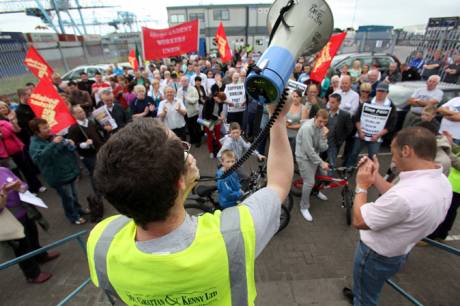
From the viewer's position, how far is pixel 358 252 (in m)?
2.38

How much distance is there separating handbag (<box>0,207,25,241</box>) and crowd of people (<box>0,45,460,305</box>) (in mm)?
227

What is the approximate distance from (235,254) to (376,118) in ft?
17.0

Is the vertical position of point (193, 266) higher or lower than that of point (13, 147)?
higher

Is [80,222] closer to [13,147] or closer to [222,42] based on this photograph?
[13,147]

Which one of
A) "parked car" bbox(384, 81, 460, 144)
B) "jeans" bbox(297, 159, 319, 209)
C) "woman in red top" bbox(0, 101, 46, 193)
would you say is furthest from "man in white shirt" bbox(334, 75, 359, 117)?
"woman in red top" bbox(0, 101, 46, 193)

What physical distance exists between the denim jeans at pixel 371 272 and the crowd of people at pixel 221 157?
0.06 feet

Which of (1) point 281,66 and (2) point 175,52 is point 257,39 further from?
(1) point 281,66

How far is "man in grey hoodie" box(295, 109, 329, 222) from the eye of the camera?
399 cm

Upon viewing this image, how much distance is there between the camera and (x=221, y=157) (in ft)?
13.1

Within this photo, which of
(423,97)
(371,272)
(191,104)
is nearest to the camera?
(371,272)

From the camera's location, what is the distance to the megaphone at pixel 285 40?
39.8 inches

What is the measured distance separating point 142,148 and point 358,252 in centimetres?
241

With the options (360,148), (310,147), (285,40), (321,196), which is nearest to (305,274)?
(310,147)

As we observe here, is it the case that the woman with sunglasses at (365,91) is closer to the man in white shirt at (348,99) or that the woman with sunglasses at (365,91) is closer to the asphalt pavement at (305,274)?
the man in white shirt at (348,99)
